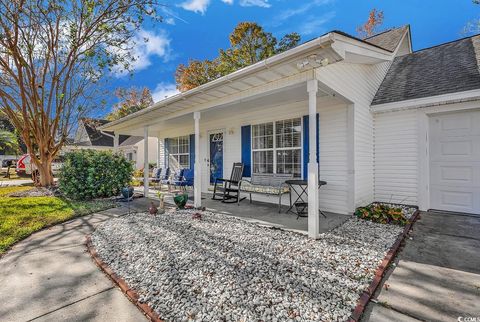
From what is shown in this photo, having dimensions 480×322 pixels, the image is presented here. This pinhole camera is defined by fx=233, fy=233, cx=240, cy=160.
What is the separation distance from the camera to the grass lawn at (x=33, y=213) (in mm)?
4070

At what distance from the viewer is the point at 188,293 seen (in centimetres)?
219

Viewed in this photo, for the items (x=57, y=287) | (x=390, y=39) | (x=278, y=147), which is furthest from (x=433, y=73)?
(x=57, y=287)

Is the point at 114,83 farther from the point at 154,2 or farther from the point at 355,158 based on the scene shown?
the point at 355,158

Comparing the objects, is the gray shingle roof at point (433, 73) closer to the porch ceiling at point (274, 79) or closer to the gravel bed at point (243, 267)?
the porch ceiling at point (274, 79)

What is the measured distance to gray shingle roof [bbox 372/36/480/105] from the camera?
5.04 metres

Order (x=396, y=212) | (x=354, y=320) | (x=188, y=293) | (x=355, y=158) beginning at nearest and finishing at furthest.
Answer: (x=354, y=320) < (x=188, y=293) < (x=396, y=212) < (x=355, y=158)

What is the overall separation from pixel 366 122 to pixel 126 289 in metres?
5.72

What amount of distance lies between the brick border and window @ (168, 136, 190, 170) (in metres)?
6.35

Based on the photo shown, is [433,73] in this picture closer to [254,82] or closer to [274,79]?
[274,79]

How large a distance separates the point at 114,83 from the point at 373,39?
10602 millimetres

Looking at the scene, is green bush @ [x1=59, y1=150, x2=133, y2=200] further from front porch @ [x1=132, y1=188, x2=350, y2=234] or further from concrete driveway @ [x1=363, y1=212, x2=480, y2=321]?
concrete driveway @ [x1=363, y1=212, x2=480, y2=321]

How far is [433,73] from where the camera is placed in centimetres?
584

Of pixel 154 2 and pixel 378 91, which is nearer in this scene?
pixel 378 91

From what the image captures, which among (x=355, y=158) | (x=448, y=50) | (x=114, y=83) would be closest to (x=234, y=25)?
(x=114, y=83)
